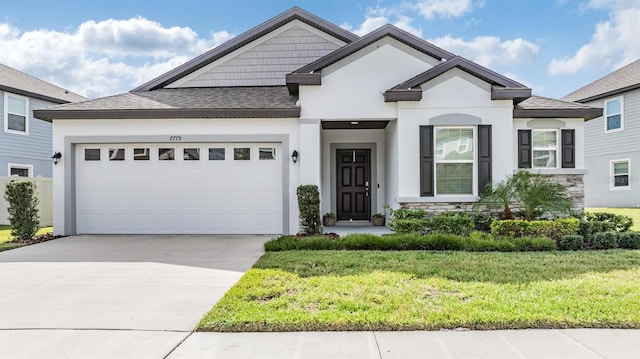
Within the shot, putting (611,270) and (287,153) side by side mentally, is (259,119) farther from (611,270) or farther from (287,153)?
(611,270)

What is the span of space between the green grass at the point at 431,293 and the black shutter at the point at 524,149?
12.6 ft

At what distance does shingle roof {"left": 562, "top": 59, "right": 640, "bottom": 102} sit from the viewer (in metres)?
17.6

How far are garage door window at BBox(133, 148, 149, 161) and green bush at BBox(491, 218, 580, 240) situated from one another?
8.90 metres

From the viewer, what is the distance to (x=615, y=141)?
60.3ft

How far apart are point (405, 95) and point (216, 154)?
513cm

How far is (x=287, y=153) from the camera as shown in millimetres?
10430

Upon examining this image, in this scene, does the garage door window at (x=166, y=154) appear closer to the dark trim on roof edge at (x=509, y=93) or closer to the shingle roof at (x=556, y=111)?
the dark trim on roof edge at (x=509, y=93)

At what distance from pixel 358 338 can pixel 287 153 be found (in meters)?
7.15

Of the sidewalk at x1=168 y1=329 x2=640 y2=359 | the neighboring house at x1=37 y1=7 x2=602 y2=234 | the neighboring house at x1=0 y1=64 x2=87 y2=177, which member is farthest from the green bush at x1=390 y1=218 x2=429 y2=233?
the neighboring house at x1=0 y1=64 x2=87 y2=177

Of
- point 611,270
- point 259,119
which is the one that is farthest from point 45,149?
point 611,270

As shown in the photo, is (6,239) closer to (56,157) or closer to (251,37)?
(56,157)

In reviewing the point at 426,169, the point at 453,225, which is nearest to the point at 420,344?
the point at 453,225

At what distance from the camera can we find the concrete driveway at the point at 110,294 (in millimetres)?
3691

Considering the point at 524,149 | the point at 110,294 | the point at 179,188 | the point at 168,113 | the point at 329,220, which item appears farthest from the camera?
the point at 329,220
